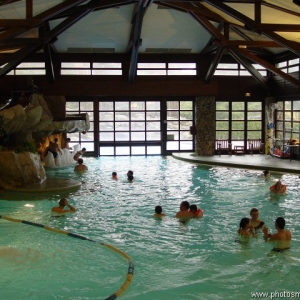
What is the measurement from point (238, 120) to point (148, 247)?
57.8ft

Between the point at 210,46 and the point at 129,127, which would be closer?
the point at 210,46

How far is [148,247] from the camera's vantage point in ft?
31.6

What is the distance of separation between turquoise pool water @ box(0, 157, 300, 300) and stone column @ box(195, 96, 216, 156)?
8750 millimetres

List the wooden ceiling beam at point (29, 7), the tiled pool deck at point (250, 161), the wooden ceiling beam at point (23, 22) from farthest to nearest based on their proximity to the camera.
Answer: the tiled pool deck at point (250, 161) → the wooden ceiling beam at point (29, 7) → the wooden ceiling beam at point (23, 22)

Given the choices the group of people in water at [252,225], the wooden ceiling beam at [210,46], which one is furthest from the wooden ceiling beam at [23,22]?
the wooden ceiling beam at [210,46]

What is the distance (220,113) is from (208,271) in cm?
1852

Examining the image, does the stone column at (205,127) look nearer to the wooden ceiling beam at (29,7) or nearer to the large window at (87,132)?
the large window at (87,132)

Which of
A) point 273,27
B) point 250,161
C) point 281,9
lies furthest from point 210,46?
point 281,9

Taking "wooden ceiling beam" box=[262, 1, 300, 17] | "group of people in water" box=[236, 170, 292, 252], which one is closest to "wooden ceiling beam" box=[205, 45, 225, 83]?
"wooden ceiling beam" box=[262, 1, 300, 17]

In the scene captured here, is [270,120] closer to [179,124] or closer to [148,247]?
[179,124]

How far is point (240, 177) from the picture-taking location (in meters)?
18.3

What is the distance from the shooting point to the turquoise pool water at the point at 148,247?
7.53 meters

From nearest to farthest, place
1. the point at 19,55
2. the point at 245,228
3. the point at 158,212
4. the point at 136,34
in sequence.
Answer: the point at 245,228
the point at 158,212
the point at 136,34
the point at 19,55

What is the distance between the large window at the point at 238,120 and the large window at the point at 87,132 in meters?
6.69
